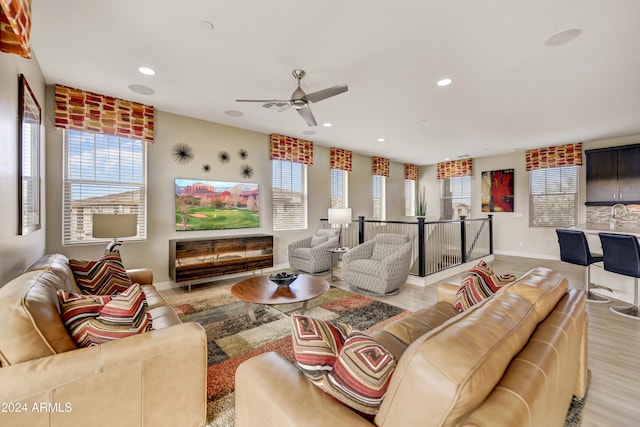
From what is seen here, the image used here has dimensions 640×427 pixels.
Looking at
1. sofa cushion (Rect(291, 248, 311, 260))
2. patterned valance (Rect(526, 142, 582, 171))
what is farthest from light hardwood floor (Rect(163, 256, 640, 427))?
patterned valance (Rect(526, 142, 582, 171))

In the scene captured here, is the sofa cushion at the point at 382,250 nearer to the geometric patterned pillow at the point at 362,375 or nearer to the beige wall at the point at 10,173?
the geometric patterned pillow at the point at 362,375

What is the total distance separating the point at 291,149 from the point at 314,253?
229 centimetres

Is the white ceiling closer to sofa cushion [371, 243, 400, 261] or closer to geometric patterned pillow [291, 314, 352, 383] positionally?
sofa cushion [371, 243, 400, 261]

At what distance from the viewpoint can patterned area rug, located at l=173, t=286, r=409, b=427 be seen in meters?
1.87

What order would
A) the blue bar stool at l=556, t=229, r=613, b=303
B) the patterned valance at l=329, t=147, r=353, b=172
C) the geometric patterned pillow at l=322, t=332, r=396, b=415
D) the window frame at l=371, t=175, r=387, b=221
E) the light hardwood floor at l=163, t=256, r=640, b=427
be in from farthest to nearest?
the window frame at l=371, t=175, r=387, b=221 → the patterned valance at l=329, t=147, r=353, b=172 → the blue bar stool at l=556, t=229, r=613, b=303 → the light hardwood floor at l=163, t=256, r=640, b=427 → the geometric patterned pillow at l=322, t=332, r=396, b=415

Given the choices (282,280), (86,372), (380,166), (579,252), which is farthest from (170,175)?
(579,252)

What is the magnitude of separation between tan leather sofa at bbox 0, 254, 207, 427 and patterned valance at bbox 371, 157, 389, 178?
6.96 metres

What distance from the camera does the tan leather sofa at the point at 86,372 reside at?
107cm

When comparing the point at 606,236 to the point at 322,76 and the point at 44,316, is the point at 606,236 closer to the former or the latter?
the point at 322,76

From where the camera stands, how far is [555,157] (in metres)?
6.50

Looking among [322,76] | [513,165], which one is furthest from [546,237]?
[322,76]

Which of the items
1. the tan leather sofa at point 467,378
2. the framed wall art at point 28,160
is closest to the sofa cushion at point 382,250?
the tan leather sofa at point 467,378

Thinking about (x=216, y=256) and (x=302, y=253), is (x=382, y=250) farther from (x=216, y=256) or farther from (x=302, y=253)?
(x=216, y=256)

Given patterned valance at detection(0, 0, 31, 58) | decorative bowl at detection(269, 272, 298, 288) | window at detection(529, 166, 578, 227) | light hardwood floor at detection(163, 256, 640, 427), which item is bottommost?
light hardwood floor at detection(163, 256, 640, 427)
